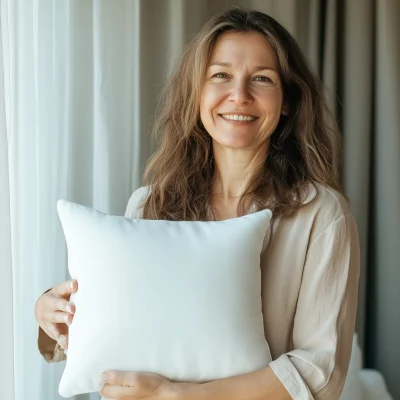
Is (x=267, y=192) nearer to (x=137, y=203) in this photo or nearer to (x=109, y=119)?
(x=137, y=203)

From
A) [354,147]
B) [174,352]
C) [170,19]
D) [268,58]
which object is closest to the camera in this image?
[174,352]

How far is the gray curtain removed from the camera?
7.59ft

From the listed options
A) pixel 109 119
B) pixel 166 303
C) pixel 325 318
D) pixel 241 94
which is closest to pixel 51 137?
pixel 109 119

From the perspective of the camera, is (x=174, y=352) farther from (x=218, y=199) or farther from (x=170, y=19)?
(x=170, y=19)

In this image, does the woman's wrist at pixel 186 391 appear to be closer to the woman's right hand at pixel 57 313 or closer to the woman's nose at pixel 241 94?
the woman's right hand at pixel 57 313

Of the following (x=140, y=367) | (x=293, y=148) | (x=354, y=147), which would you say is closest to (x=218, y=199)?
(x=293, y=148)

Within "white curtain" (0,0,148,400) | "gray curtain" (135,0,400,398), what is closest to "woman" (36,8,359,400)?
"white curtain" (0,0,148,400)

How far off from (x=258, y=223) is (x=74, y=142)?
0.69m

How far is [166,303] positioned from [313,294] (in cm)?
28

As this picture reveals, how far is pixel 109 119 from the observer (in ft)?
5.80

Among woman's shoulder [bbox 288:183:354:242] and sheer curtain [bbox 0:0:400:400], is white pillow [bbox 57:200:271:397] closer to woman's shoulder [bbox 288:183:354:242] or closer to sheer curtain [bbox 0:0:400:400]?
woman's shoulder [bbox 288:183:354:242]

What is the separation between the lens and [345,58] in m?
2.39

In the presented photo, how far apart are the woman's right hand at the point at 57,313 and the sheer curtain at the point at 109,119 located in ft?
0.21

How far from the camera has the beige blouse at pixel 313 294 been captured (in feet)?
3.79
